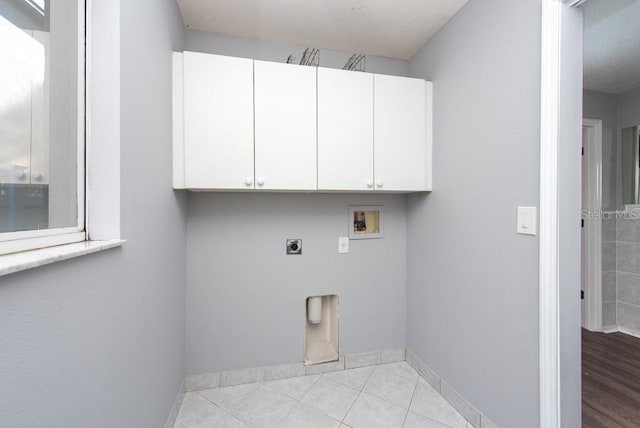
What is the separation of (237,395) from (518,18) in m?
2.66

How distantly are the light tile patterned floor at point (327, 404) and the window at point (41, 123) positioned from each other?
1.39m

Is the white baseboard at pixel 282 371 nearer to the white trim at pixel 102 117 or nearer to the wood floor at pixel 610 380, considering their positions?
the wood floor at pixel 610 380

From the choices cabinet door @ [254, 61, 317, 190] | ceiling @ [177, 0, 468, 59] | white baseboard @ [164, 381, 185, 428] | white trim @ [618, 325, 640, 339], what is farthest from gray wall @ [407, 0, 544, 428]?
white trim @ [618, 325, 640, 339]

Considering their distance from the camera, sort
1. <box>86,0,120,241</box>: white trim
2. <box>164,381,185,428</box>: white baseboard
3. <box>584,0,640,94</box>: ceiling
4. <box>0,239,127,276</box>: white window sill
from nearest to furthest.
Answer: <box>0,239,127,276</box>: white window sill, <box>86,0,120,241</box>: white trim, <box>164,381,185,428</box>: white baseboard, <box>584,0,640,94</box>: ceiling

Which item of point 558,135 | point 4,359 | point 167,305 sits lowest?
point 167,305

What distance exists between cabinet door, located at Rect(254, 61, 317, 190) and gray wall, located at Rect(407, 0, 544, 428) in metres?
0.89

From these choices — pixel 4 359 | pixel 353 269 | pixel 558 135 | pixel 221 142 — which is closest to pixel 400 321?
pixel 353 269

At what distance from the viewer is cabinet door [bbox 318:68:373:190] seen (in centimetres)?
176

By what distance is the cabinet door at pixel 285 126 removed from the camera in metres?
1.68

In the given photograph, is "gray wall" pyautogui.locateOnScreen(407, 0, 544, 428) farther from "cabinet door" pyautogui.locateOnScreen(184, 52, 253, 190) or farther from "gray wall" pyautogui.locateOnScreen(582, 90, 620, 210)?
"gray wall" pyautogui.locateOnScreen(582, 90, 620, 210)

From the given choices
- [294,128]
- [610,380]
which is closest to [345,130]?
[294,128]

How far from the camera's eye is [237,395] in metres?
1.82

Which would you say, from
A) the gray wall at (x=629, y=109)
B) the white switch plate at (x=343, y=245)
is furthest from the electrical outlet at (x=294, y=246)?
the gray wall at (x=629, y=109)

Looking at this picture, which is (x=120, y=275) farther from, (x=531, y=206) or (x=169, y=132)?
(x=531, y=206)
